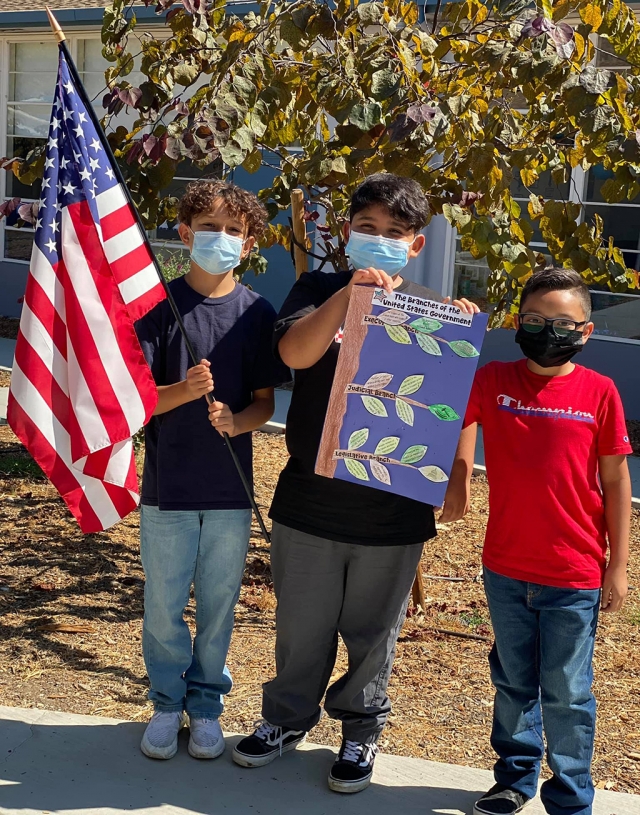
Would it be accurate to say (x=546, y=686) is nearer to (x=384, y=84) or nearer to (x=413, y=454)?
(x=413, y=454)

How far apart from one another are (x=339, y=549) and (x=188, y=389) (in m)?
0.68

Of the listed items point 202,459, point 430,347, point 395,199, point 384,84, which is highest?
point 384,84

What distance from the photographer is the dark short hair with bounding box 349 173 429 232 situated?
2924mm

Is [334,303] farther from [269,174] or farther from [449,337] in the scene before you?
[269,174]

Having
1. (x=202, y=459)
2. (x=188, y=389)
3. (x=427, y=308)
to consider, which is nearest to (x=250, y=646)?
(x=202, y=459)

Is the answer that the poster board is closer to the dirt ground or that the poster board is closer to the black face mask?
the black face mask

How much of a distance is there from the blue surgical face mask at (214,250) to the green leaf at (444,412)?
0.82 meters

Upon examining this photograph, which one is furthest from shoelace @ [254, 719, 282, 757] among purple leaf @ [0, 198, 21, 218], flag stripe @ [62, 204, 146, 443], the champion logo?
purple leaf @ [0, 198, 21, 218]

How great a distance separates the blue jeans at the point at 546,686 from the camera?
113 inches

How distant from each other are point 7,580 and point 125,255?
251cm

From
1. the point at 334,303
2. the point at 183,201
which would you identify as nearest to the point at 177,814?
the point at 334,303

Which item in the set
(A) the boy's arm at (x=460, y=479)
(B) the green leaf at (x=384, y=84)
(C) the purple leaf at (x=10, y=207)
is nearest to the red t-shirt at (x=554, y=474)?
(A) the boy's arm at (x=460, y=479)

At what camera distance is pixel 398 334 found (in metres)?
2.95

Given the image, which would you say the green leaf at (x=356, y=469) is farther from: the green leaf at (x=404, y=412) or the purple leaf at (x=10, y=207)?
the purple leaf at (x=10, y=207)
